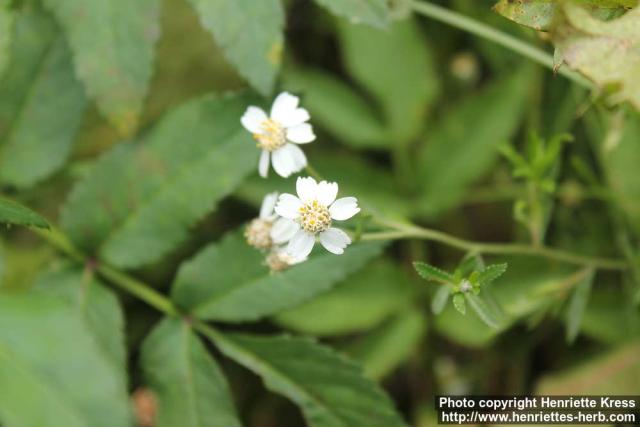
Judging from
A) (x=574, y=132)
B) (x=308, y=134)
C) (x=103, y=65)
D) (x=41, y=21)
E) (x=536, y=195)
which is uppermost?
(x=574, y=132)

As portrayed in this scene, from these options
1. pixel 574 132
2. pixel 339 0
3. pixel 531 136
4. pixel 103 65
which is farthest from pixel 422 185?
pixel 103 65

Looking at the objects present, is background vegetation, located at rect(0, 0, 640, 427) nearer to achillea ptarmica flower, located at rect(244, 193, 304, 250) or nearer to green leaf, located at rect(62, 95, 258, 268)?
green leaf, located at rect(62, 95, 258, 268)

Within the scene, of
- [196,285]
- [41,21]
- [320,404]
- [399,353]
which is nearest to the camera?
[320,404]

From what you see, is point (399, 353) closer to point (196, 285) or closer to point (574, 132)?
point (196, 285)

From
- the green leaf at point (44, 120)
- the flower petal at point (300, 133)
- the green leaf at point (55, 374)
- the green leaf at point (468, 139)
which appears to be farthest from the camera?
the green leaf at point (468, 139)

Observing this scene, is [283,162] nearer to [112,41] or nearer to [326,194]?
[326,194]

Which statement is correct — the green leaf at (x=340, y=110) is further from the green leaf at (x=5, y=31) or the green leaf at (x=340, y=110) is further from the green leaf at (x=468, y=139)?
the green leaf at (x=5, y=31)

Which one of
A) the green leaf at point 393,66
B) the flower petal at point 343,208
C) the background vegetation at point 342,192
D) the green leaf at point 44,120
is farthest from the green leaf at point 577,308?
the green leaf at point 44,120
